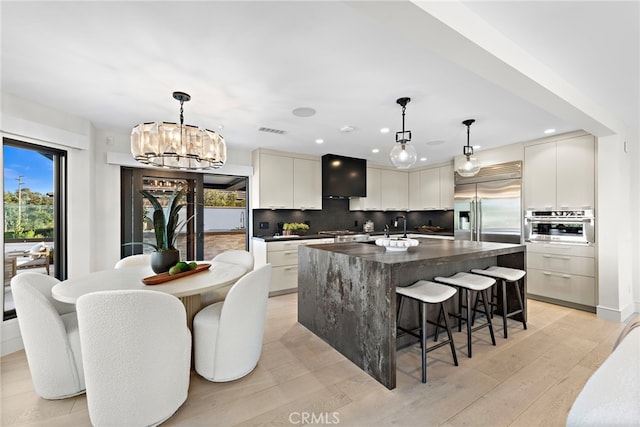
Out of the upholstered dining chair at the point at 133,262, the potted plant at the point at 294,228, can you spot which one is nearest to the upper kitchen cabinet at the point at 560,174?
the potted plant at the point at 294,228

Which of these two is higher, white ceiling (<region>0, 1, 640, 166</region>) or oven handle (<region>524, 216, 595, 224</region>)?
white ceiling (<region>0, 1, 640, 166</region>)

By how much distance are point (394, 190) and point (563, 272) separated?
122 inches

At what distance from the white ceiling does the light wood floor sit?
6.95ft

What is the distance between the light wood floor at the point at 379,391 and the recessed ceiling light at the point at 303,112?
232cm

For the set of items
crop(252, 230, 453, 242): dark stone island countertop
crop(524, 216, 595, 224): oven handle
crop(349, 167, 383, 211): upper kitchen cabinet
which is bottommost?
crop(252, 230, 453, 242): dark stone island countertop

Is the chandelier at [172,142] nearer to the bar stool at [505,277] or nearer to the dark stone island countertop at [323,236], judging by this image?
the dark stone island countertop at [323,236]


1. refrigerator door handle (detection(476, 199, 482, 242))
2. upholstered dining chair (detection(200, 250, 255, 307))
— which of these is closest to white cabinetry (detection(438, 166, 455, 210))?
refrigerator door handle (detection(476, 199, 482, 242))

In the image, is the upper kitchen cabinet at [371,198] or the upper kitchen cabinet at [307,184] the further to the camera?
the upper kitchen cabinet at [371,198]

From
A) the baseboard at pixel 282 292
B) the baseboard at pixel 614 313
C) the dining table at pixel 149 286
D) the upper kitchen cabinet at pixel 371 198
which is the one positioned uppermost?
the upper kitchen cabinet at pixel 371 198

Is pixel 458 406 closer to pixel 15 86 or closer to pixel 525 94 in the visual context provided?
pixel 525 94

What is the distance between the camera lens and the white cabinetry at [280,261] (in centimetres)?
426

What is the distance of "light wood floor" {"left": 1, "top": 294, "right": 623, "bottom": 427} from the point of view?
1648mm

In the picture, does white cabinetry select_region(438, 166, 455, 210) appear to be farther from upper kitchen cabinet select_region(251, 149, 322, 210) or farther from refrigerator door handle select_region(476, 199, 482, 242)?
upper kitchen cabinet select_region(251, 149, 322, 210)

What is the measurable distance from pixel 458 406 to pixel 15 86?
13.8 feet
